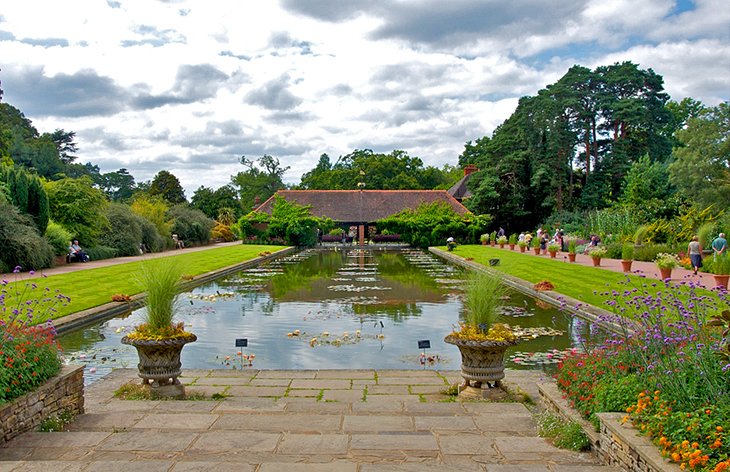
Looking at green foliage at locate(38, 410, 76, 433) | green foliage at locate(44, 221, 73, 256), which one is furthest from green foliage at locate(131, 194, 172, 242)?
green foliage at locate(38, 410, 76, 433)

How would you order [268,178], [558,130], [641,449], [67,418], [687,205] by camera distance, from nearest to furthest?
[641,449] < [67,418] < [687,205] < [558,130] < [268,178]

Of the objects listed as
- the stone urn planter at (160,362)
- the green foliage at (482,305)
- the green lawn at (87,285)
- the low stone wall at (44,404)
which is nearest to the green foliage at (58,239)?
the green lawn at (87,285)

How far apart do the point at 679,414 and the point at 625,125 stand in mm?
48426

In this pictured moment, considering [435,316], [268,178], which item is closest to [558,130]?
[435,316]

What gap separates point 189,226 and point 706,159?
35151 millimetres

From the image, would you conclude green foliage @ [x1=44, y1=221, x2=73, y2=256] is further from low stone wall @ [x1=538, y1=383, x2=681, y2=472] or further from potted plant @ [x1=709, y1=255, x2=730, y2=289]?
low stone wall @ [x1=538, y1=383, x2=681, y2=472]

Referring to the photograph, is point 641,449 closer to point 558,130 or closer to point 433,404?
point 433,404

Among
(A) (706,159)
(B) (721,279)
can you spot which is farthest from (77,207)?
(A) (706,159)

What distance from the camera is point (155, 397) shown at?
6.11 metres

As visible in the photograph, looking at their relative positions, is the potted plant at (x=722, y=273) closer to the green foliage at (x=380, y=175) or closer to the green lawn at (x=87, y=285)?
the green lawn at (x=87, y=285)

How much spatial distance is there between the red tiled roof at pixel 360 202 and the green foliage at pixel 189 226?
7.11m

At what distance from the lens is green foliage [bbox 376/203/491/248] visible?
44.8m

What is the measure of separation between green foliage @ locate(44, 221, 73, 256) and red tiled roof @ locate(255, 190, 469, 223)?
2708cm

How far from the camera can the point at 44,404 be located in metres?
4.97
